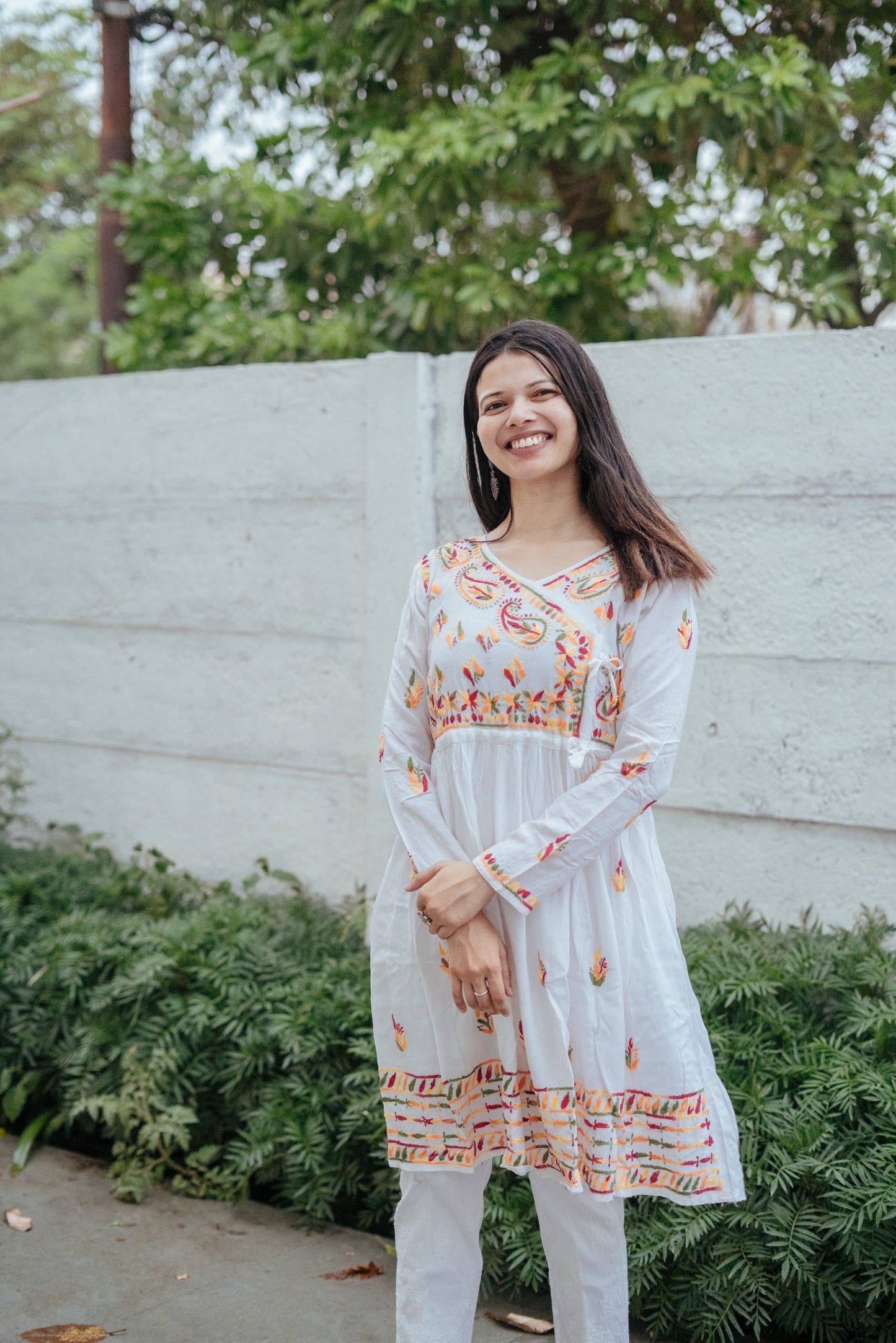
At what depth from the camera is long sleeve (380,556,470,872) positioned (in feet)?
6.47

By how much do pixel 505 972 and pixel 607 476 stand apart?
0.77 m

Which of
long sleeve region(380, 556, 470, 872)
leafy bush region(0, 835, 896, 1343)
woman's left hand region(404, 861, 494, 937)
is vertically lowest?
leafy bush region(0, 835, 896, 1343)

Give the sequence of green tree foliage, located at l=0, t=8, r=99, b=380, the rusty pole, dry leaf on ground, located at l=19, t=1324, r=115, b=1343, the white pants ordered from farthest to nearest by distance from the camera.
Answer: green tree foliage, located at l=0, t=8, r=99, b=380 → the rusty pole → dry leaf on ground, located at l=19, t=1324, r=115, b=1343 → the white pants

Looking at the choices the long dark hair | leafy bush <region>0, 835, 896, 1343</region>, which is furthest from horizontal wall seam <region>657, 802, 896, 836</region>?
the long dark hair

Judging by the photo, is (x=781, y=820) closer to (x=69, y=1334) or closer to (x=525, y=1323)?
(x=525, y=1323)

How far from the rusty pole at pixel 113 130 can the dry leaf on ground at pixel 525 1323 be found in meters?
3.98

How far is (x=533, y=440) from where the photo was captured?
198 centimetres

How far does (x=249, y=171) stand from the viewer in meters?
4.55

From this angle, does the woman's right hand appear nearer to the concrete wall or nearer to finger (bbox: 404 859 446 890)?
finger (bbox: 404 859 446 890)

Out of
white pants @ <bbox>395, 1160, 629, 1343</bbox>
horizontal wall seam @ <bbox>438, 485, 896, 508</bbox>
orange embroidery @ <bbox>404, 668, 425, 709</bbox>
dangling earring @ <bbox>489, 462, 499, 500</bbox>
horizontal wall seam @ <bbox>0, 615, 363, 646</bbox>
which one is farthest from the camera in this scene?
horizontal wall seam @ <bbox>0, 615, 363, 646</bbox>

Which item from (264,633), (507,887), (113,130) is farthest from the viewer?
(113,130)

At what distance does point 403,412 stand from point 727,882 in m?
1.45

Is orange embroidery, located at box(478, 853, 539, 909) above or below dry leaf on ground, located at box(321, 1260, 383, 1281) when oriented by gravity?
above

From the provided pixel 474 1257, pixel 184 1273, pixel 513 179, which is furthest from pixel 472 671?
pixel 513 179
